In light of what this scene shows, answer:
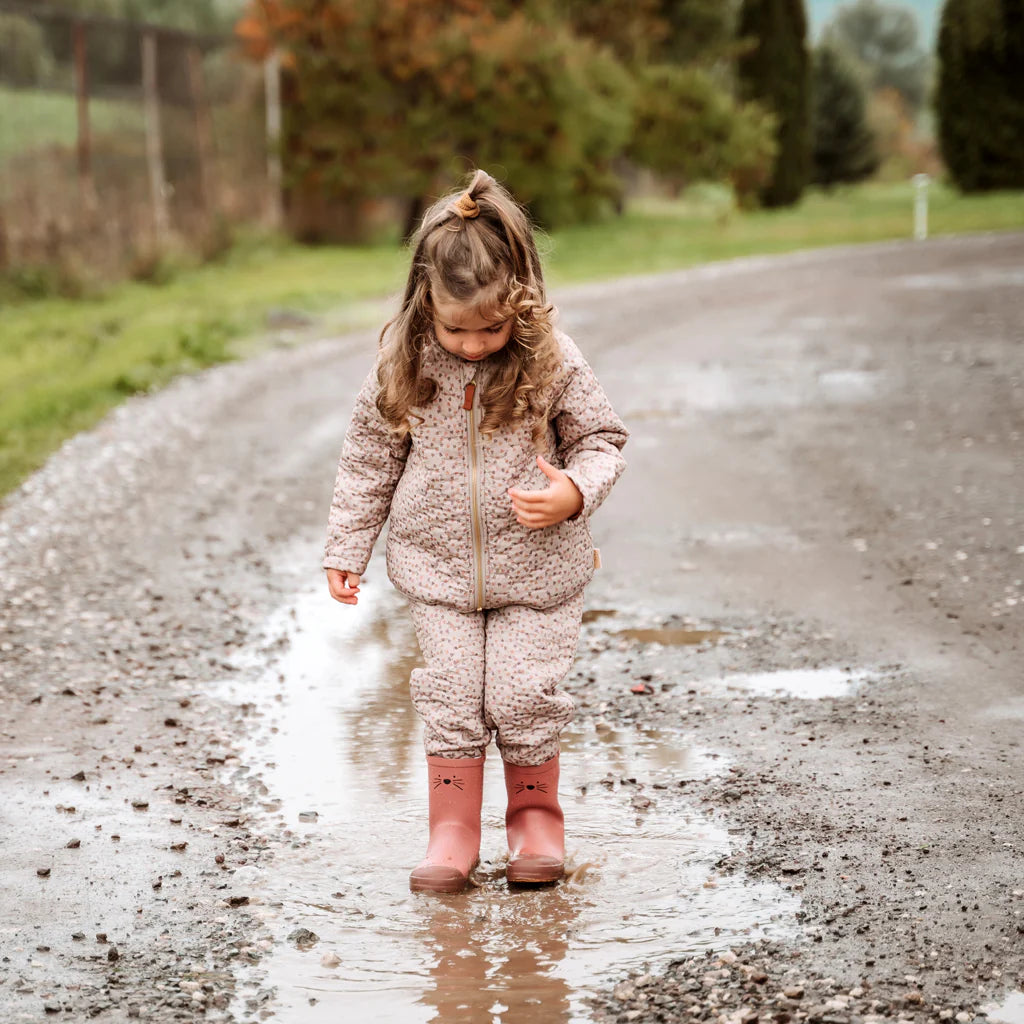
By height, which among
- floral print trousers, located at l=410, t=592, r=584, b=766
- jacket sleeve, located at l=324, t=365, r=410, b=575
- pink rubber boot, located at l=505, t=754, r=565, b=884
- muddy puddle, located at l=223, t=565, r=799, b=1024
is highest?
jacket sleeve, located at l=324, t=365, r=410, b=575

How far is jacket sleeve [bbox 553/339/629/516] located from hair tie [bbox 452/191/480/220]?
1.21 feet

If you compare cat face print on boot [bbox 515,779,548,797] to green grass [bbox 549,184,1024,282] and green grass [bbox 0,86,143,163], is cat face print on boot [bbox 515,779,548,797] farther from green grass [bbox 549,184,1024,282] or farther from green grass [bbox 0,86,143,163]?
green grass [bbox 549,184,1024,282]

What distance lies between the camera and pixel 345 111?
21375 mm

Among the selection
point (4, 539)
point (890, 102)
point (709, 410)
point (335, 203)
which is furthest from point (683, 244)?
point (890, 102)

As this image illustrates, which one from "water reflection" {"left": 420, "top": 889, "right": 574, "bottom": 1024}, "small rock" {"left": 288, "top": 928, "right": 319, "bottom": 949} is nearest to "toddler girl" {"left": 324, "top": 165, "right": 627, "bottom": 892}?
"water reflection" {"left": 420, "top": 889, "right": 574, "bottom": 1024}

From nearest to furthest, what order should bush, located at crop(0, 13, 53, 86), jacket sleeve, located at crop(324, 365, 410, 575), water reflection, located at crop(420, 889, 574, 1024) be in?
water reflection, located at crop(420, 889, 574, 1024)
jacket sleeve, located at crop(324, 365, 410, 575)
bush, located at crop(0, 13, 53, 86)

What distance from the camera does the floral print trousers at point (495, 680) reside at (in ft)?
10.9

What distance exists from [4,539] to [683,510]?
2.99m

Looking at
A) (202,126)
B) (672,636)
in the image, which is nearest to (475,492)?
(672,636)

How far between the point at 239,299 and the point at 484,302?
12.5 metres

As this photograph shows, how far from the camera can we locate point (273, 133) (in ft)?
69.7

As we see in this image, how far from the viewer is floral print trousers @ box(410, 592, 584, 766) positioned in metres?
3.33

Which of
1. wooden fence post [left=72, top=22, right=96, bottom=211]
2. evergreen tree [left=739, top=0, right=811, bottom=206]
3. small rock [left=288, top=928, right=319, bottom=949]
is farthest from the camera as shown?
evergreen tree [left=739, top=0, right=811, bottom=206]

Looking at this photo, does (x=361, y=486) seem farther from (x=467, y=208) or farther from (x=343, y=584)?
(x=467, y=208)
